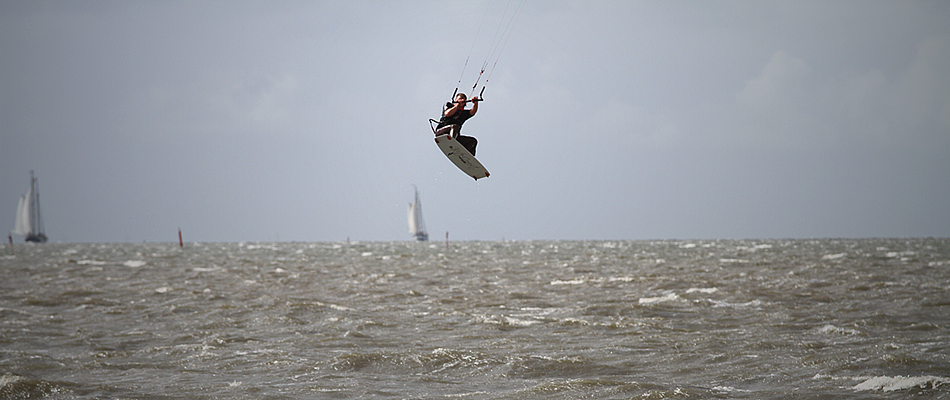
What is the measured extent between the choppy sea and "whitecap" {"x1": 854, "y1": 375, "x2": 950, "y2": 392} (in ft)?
0.14

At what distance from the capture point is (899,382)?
9961 mm

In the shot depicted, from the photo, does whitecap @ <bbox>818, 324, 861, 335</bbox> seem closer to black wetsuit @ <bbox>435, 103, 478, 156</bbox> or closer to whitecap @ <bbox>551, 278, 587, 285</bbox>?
black wetsuit @ <bbox>435, 103, 478, 156</bbox>

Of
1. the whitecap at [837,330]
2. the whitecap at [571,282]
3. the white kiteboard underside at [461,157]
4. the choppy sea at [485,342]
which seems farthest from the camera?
the whitecap at [571,282]

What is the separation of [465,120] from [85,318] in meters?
11.8

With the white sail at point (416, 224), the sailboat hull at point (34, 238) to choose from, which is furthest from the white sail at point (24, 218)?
the white sail at point (416, 224)

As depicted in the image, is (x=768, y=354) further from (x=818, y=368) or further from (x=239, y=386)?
(x=239, y=386)

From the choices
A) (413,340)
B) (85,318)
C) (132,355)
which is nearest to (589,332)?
(413,340)

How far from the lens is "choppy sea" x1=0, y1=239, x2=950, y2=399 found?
10242mm

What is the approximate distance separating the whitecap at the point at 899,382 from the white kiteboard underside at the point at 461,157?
908 cm

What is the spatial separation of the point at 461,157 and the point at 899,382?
968 cm

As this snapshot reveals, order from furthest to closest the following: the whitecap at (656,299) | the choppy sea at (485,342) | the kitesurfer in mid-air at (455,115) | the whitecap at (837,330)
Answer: the whitecap at (656,299), the kitesurfer in mid-air at (455,115), the whitecap at (837,330), the choppy sea at (485,342)


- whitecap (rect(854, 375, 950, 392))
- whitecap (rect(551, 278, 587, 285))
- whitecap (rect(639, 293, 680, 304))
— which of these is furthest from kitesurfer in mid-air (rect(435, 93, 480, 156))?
whitecap (rect(551, 278, 587, 285))

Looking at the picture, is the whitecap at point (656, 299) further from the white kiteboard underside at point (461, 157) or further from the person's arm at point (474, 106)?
the person's arm at point (474, 106)

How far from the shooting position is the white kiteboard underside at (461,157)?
15.5 metres
